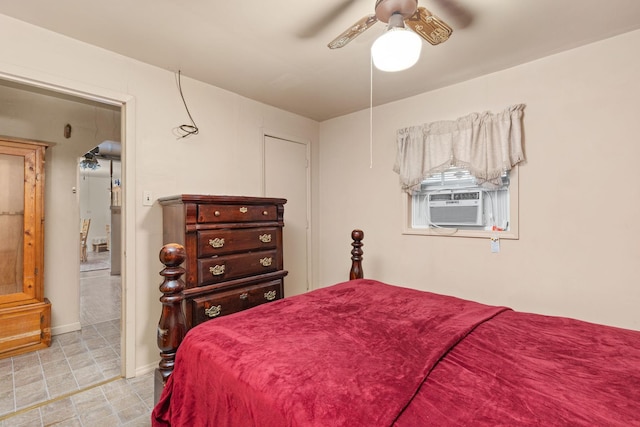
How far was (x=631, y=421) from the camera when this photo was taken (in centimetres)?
74

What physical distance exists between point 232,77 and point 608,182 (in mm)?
3008

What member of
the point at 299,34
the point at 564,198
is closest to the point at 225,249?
the point at 299,34

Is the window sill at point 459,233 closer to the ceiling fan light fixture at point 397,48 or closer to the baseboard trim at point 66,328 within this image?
the ceiling fan light fixture at point 397,48

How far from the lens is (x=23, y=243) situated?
282 centimetres

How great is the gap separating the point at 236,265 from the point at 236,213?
1.34ft

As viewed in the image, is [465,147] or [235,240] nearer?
[235,240]

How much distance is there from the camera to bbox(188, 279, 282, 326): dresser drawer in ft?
6.96

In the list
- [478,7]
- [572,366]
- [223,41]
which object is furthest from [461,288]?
[223,41]

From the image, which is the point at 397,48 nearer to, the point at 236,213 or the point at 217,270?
the point at 236,213

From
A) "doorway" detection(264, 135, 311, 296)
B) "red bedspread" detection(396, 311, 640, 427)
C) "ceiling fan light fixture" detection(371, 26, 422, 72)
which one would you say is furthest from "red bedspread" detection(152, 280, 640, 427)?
"doorway" detection(264, 135, 311, 296)

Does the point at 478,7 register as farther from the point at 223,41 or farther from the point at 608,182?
the point at 223,41

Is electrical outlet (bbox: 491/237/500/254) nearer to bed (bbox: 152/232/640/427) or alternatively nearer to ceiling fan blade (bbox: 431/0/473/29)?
bed (bbox: 152/232/640/427)

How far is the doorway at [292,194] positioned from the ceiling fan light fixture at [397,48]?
209 cm

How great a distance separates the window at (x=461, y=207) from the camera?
101 inches
